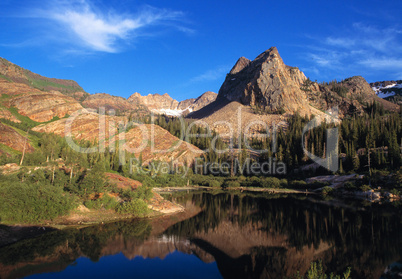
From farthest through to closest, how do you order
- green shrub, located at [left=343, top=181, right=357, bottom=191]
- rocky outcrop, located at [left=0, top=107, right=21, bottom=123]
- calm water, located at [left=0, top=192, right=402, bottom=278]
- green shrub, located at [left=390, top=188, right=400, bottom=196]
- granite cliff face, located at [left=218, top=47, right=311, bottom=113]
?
granite cliff face, located at [left=218, top=47, right=311, bottom=113] → rocky outcrop, located at [left=0, top=107, right=21, bottom=123] → green shrub, located at [left=343, top=181, right=357, bottom=191] → green shrub, located at [left=390, top=188, right=400, bottom=196] → calm water, located at [left=0, top=192, right=402, bottom=278]

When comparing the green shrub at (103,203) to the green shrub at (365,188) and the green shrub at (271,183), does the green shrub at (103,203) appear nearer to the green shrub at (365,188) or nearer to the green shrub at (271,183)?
the green shrub at (365,188)


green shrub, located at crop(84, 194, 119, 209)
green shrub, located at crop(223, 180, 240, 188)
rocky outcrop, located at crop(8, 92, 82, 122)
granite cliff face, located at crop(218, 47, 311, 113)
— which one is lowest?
green shrub, located at crop(223, 180, 240, 188)

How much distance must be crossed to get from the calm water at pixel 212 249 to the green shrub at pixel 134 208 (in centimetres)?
201

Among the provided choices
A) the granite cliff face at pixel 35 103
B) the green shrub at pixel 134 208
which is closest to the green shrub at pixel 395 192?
the green shrub at pixel 134 208

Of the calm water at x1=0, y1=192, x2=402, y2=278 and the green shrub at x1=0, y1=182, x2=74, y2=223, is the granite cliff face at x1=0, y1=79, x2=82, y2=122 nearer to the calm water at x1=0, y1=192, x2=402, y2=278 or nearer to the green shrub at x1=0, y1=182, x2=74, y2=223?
the green shrub at x1=0, y1=182, x2=74, y2=223

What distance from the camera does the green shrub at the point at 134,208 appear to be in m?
28.8

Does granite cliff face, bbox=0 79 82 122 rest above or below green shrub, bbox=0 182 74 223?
above

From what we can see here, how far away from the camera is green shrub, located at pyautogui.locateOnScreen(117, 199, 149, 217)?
2875 cm

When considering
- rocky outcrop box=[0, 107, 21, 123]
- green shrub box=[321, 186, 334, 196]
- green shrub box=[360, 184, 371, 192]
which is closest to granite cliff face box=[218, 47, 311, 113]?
green shrub box=[321, 186, 334, 196]

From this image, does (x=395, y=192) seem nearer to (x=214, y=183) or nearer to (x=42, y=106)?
(x=214, y=183)

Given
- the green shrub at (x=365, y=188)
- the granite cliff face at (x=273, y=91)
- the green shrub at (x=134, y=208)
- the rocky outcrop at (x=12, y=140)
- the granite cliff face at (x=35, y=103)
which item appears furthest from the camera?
the granite cliff face at (x=273, y=91)

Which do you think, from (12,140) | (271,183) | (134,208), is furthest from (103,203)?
(12,140)

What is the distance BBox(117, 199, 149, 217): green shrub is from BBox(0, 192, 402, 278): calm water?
201 centimetres

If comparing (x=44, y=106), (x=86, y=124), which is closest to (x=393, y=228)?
(x=86, y=124)
